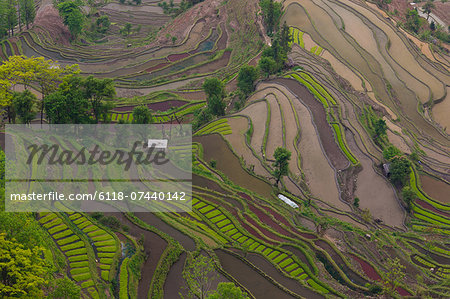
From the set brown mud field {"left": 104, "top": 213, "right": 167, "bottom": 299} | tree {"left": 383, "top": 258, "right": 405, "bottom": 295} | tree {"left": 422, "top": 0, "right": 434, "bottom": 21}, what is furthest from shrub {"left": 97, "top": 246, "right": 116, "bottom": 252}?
tree {"left": 422, "top": 0, "right": 434, "bottom": 21}

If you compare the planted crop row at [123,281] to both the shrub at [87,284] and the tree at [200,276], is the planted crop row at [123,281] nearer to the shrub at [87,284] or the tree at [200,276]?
the shrub at [87,284]

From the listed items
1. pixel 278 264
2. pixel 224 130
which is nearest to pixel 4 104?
pixel 224 130

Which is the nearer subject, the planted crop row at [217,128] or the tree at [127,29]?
the planted crop row at [217,128]

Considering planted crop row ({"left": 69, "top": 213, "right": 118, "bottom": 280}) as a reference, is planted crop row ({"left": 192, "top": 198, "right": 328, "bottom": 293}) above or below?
below

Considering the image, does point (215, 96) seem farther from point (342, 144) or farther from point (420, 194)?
point (420, 194)

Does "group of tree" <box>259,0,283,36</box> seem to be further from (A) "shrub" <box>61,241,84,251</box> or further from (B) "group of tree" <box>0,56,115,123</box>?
(A) "shrub" <box>61,241,84,251</box>

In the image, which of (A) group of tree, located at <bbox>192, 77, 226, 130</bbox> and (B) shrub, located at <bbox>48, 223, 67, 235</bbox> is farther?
(A) group of tree, located at <bbox>192, 77, 226, 130</bbox>

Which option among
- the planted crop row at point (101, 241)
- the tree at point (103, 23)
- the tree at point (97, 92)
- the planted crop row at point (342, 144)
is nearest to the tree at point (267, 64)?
the planted crop row at point (342, 144)
